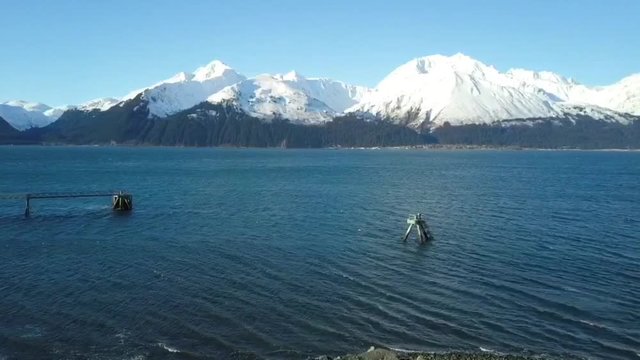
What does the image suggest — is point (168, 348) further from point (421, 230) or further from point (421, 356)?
point (421, 230)

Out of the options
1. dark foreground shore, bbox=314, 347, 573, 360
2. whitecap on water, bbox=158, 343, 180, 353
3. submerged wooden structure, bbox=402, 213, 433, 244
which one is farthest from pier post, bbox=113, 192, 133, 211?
dark foreground shore, bbox=314, 347, 573, 360

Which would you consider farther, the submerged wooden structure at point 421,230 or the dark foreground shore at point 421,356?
the submerged wooden structure at point 421,230

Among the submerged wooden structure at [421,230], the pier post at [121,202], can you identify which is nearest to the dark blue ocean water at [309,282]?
the submerged wooden structure at [421,230]

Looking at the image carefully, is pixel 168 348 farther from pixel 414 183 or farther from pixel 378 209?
pixel 414 183

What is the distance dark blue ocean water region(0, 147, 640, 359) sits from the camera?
39312 millimetres

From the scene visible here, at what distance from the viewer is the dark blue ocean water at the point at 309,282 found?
39312 millimetres

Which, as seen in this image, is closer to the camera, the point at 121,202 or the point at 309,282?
the point at 309,282

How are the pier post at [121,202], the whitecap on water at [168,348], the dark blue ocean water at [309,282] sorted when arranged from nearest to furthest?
the whitecap on water at [168,348] < the dark blue ocean water at [309,282] < the pier post at [121,202]

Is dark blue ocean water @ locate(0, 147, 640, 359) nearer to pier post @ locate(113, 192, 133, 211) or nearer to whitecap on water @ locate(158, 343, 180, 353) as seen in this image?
whitecap on water @ locate(158, 343, 180, 353)

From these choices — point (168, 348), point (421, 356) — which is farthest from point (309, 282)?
point (421, 356)

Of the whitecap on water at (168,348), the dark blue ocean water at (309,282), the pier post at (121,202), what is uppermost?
the pier post at (121,202)

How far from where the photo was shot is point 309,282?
2069 inches

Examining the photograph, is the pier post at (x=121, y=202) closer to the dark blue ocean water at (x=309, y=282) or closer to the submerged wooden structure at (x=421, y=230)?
the dark blue ocean water at (x=309, y=282)

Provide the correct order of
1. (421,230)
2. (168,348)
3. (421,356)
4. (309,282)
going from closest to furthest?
1. (421,356)
2. (168,348)
3. (309,282)
4. (421,230)
